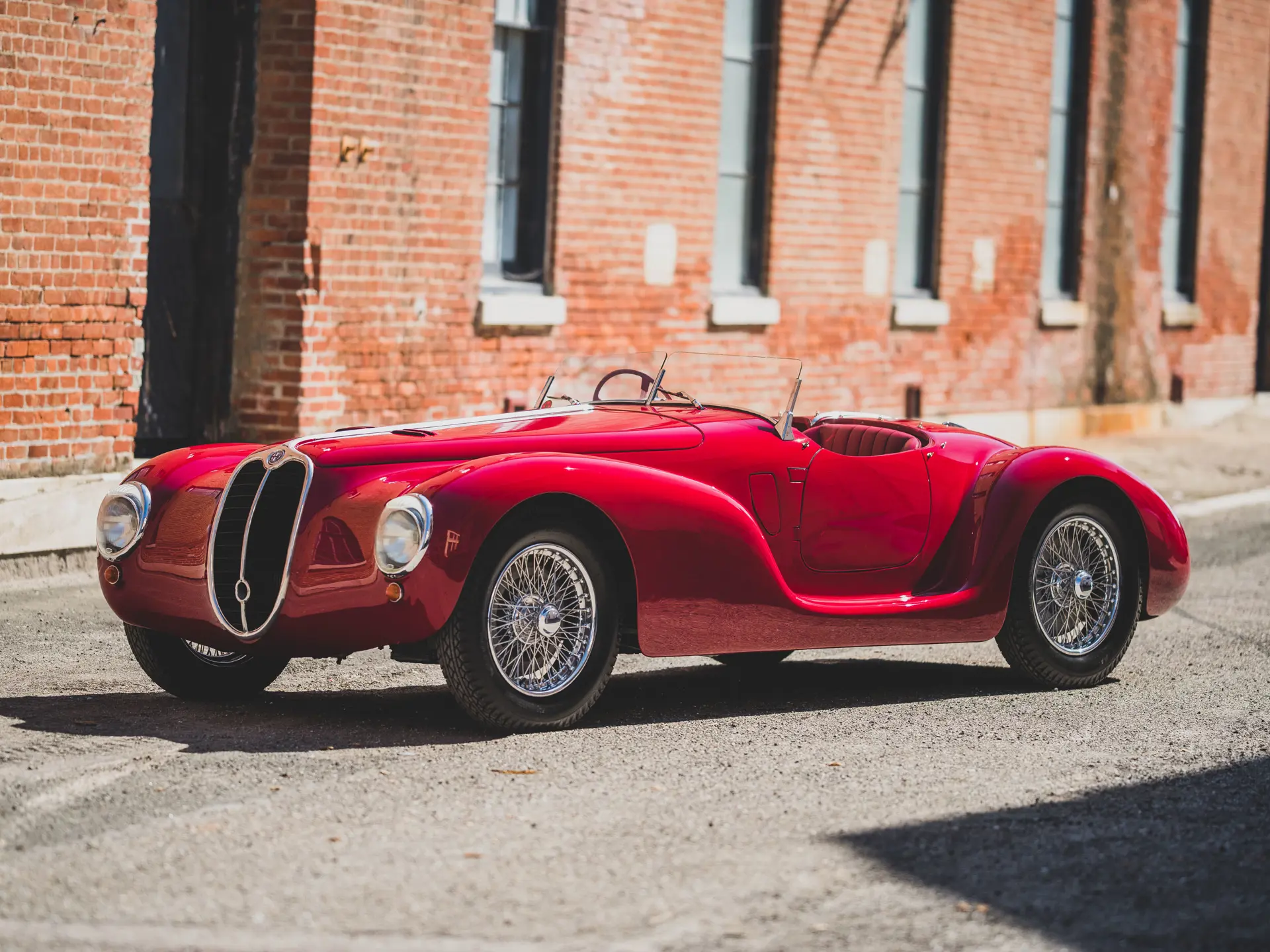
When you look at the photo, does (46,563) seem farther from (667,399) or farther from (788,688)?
(788,688)

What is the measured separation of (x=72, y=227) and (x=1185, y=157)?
1391 centimetres

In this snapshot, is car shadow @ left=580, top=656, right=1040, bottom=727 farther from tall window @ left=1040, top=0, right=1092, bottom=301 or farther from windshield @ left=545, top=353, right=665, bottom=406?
tall window @ left=1040, top=0, right=1092, bottom=301

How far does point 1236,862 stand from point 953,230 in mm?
12096

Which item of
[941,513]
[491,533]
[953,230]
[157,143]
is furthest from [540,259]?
[491,533]

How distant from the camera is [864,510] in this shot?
7363mm

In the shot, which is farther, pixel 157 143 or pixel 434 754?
pixel 157 143

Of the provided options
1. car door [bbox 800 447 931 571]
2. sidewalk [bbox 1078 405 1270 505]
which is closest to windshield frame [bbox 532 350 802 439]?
car door [bbox 800 447 931 571]

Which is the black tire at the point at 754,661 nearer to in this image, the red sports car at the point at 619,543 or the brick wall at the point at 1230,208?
the red sports car at the point at 619,543

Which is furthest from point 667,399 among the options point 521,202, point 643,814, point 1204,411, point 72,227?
point 1204,411

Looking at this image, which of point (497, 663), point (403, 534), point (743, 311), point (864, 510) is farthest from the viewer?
point (743, 311)

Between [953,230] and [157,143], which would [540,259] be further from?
[953,230]

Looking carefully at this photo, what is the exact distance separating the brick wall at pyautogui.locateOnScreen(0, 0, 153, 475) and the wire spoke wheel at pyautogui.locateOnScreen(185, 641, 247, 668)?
361 centimetres

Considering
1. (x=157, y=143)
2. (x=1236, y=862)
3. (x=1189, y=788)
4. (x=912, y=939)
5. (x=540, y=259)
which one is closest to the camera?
(x=912, y=939)

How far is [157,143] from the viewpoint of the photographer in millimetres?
11438
